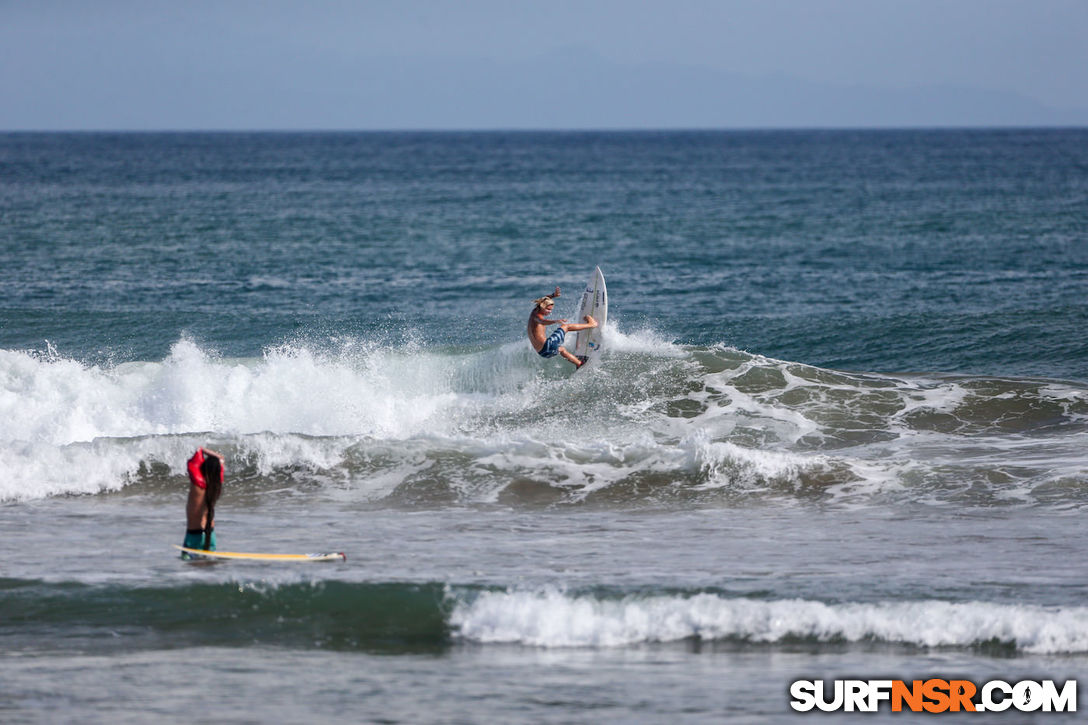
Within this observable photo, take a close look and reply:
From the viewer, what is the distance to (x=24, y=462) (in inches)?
567

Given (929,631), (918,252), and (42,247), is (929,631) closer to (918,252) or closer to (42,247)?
(918,252)

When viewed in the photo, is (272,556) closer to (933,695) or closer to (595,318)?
(933,695)

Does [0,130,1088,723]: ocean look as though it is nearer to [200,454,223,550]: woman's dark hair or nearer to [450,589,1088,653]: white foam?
[450,589,1088,653]: white foam

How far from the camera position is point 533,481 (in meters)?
14.2

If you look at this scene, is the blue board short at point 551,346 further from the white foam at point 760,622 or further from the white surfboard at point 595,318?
the white foam at point 760,622

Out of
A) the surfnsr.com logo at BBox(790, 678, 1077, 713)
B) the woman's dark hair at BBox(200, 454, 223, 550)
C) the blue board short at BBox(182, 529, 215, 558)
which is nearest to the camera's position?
the surfnsr.com logo at BBox(790, 678, 1077, 713)

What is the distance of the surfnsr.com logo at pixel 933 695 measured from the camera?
27.1ft

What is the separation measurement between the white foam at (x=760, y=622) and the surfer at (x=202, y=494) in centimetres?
267

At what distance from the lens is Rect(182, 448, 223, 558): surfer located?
10.7m

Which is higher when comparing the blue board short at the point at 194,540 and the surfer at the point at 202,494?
the surfer at the point at 202,494

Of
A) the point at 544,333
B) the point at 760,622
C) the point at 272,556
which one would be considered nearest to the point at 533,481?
the point at 272,556

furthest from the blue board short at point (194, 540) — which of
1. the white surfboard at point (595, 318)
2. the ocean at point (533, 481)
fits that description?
the white surfboard at point (595, 318)

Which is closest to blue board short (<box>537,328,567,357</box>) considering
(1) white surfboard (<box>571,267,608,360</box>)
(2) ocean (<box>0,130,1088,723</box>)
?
(2) ocean (<box>0,130,1088,723</box>)

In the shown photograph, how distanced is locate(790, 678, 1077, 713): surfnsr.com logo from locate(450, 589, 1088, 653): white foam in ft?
2.21
